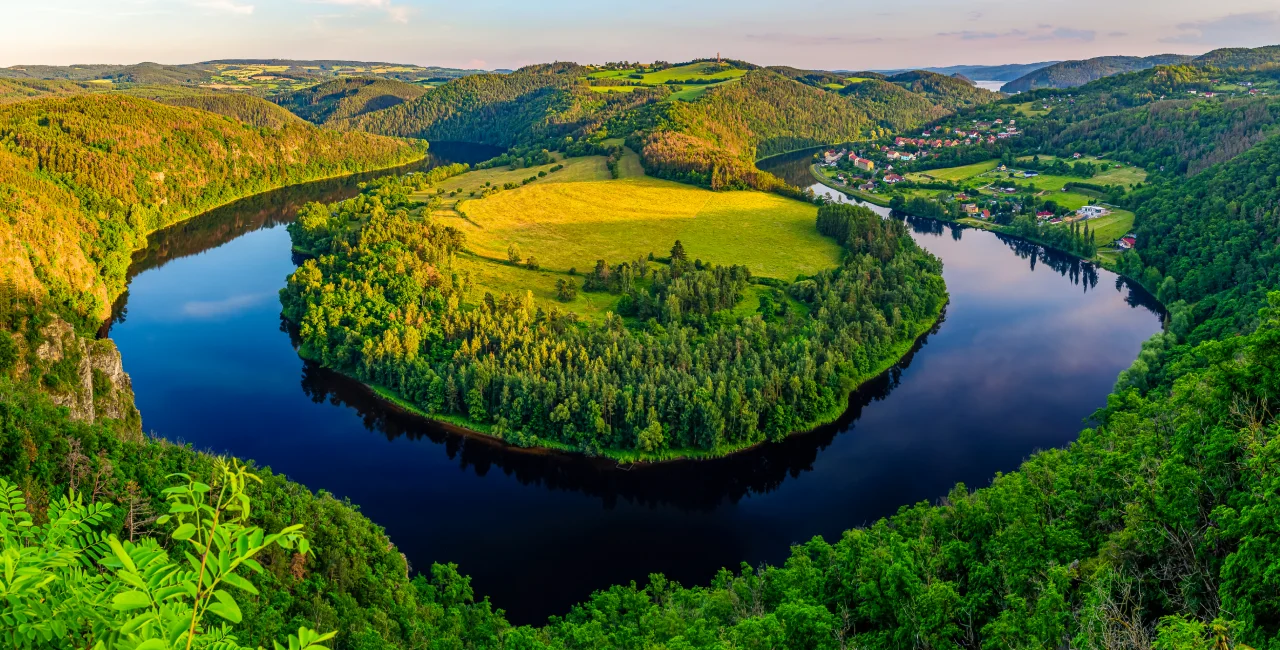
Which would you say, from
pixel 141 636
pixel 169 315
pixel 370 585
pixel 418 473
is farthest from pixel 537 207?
pixel 141 636

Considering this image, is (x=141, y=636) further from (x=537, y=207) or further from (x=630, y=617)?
(x=537, y=207)

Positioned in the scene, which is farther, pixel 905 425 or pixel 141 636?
pixel 905 425

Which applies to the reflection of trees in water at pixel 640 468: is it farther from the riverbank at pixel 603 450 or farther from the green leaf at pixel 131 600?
the green leaf at pixel 131 600

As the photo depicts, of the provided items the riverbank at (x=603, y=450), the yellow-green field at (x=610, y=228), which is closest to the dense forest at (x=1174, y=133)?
the yellow-green field at (x=610, y=228)

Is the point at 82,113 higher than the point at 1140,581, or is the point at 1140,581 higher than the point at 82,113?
the point at 82,113

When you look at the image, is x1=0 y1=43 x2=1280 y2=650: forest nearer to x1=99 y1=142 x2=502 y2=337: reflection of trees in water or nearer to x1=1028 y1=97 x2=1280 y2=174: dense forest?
x1=1028 y1=97 x2=1280 y2=174: dense forest

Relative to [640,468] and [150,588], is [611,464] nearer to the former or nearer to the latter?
[640,468]
